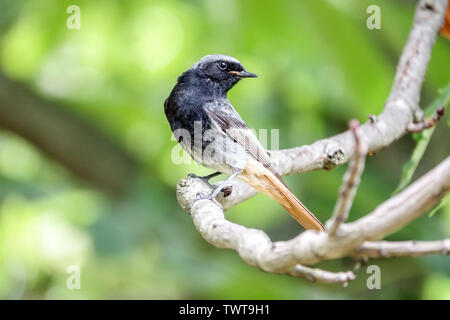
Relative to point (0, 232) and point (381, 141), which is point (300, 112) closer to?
point (381, 141)

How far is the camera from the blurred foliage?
5.52m

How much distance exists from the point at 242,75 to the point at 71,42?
13.8ft

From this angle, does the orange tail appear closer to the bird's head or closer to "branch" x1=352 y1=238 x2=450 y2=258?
the bird's head

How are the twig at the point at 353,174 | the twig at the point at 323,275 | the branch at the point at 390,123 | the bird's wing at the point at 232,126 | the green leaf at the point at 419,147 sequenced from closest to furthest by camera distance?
the twig at the point at 353,174 → the twig at the point at 323,275 → the green leaf at the point at 419,147 → the branch at the point at 390,123 → the bird's wing at the point at 232,126

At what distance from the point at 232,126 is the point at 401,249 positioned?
9.03 feet

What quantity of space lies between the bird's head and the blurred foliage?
0.86 m

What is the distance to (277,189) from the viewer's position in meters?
3.91

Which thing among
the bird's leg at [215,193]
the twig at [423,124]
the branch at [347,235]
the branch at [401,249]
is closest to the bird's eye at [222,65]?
the bird's leg at [215,193]

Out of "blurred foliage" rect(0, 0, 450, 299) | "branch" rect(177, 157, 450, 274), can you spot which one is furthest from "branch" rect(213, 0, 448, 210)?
"branch" rect(177, 157, 450, 274)

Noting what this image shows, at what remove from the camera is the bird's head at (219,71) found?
4629 millimetres

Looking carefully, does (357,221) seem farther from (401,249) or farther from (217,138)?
(217,138)

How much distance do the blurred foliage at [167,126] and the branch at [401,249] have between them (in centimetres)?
354

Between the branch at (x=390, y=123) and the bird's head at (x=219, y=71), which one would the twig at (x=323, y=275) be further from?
the bird's head at (x=219, y=71)
